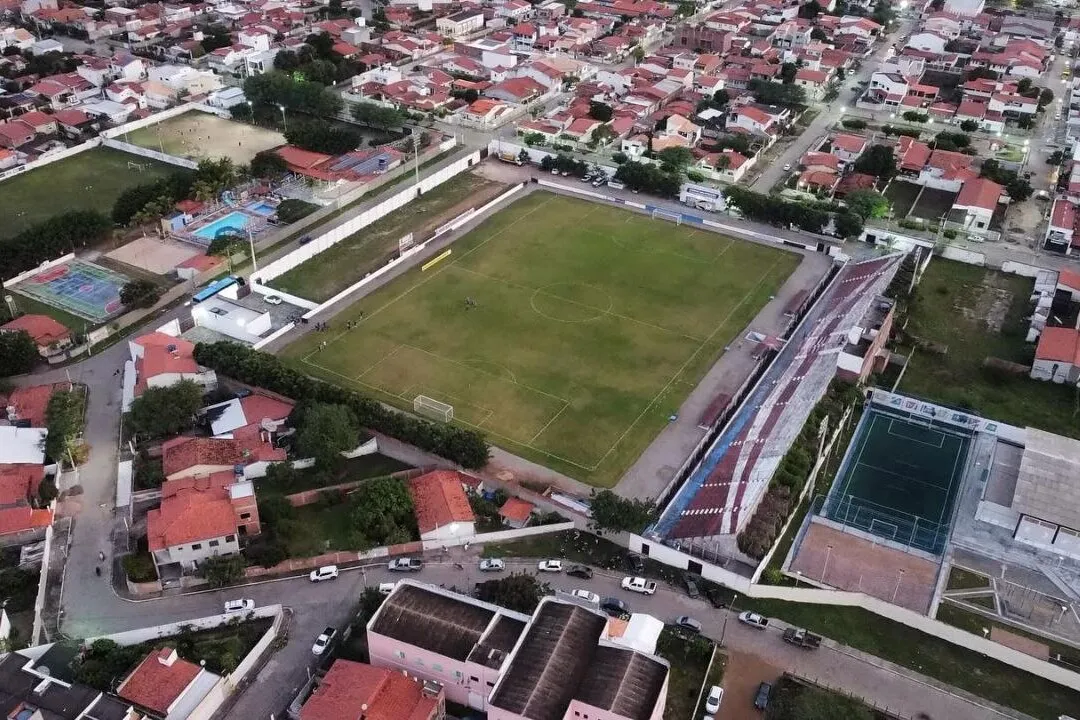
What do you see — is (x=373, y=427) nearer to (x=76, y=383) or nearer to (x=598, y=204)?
(x=76, y=383)

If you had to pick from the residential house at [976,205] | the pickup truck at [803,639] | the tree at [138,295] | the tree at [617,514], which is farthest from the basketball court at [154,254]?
the residential house at [976,205]

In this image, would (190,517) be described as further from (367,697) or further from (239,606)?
(367,697)

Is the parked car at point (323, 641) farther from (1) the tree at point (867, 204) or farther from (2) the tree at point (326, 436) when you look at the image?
(1) the tree at point (867, 204)

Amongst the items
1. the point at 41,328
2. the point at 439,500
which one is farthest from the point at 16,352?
the point at 439,500

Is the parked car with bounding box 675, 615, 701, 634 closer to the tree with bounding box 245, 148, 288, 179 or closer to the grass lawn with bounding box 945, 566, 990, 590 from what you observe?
the grass lawn with bounding box 945, 566, 990, 590

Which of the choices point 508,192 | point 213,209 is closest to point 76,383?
point 213,209
